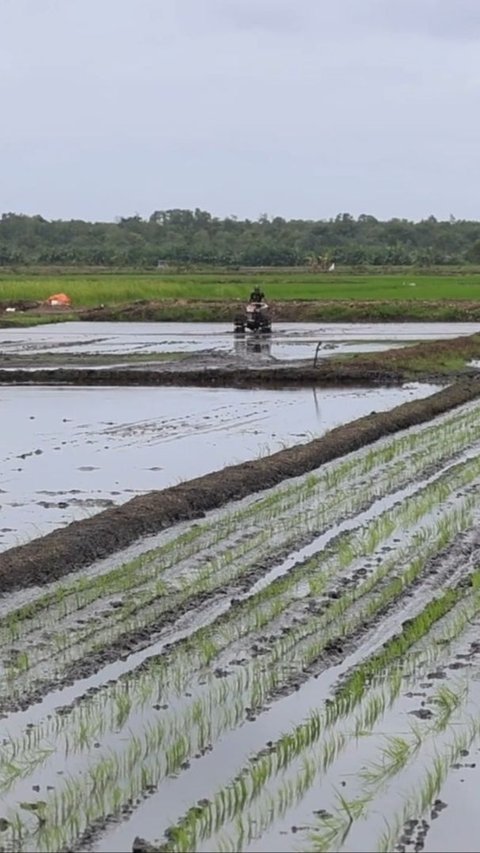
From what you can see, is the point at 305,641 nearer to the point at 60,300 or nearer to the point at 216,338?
the point at 216,338

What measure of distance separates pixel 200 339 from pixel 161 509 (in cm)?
2009

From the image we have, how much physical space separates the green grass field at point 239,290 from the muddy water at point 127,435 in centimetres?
2271

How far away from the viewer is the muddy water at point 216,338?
81.6 ft

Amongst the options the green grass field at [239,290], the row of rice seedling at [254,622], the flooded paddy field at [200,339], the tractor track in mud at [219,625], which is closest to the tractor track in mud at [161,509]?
the tractor track in mud at [219,625]

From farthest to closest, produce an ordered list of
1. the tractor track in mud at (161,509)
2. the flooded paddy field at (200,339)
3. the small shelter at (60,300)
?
1. the small shelter at (60,300)
2. the flooded paddy field at (200,339)
3. the tractor track in mud at (161,509)

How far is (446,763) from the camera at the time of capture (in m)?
4.23

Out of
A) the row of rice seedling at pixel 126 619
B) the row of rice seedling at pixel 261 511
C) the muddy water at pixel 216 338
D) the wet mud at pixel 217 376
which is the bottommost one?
the muddy water at pixel 216 338

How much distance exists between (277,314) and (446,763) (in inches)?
1335

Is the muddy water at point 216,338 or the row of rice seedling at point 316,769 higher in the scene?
the row of rice seedling at point 316,769

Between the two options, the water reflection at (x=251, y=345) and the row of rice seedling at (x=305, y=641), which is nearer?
the row of rice seedling at (x=305, y=641)

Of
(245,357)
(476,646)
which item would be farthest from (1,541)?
(245,357)

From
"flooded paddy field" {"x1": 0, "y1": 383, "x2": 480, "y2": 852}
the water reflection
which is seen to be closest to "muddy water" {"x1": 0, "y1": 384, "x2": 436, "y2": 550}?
"flooded paddy field" {"x1": 0, "y1": 383, "x2": 480, "y2": 852}

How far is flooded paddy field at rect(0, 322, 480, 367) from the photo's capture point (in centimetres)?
2386

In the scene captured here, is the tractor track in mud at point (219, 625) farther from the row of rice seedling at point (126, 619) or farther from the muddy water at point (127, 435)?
the muddy water at point (127, 435)
